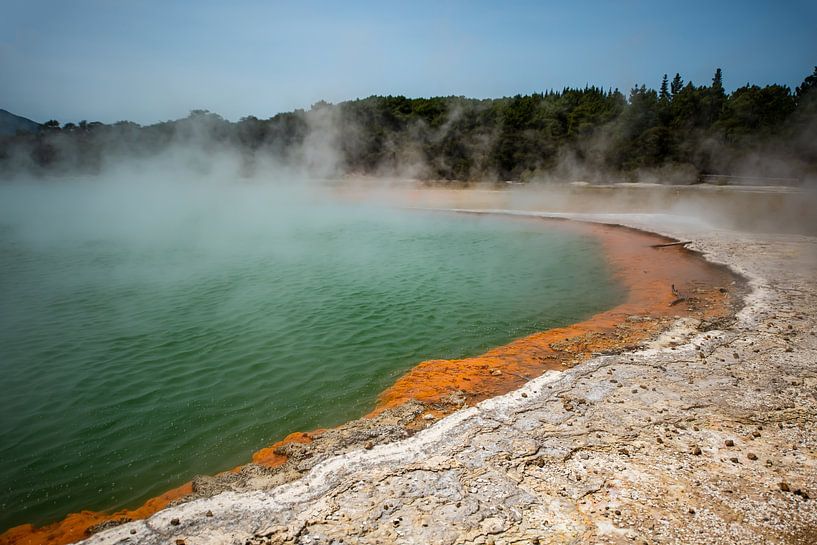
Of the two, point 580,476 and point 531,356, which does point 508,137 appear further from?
point 580,476

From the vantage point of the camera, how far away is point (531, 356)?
5.01 metres

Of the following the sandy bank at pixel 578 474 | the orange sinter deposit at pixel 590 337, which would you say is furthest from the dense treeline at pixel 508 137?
the sandy bank at pixel 578 474

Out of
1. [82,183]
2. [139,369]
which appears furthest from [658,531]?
[82,183]

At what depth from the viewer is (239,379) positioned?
465cm

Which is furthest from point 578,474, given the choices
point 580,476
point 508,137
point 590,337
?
point 508,137

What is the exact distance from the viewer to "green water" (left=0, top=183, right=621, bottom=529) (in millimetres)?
3510

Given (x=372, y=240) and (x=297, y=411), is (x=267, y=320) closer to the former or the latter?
(x=297, y=411)

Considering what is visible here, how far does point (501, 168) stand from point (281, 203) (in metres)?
16.4

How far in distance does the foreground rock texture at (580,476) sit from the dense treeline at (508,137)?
83.6ft

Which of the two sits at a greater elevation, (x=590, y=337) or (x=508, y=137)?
(x=508, y=137)

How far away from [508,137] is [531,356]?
30112 millimetres

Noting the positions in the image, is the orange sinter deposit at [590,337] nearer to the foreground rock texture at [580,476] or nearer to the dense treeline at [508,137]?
the foreground rock texture at [580,476]

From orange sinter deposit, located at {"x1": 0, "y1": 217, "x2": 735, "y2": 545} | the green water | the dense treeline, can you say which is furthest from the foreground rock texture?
the dense treeline

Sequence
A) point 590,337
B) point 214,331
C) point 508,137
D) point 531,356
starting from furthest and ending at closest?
point 508,137 → point 214,331 → point 590,337 → point 531,356
